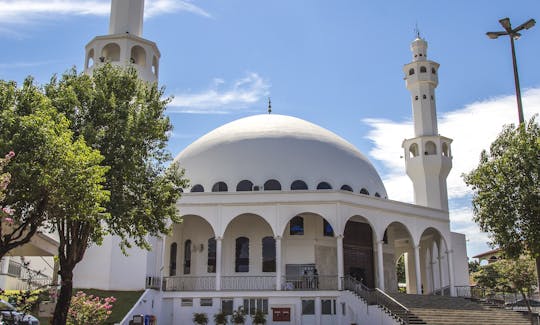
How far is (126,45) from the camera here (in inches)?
1300

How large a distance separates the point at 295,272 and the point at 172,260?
24.0ft

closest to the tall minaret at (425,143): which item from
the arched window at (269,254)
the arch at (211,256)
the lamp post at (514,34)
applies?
the arched window at (269,254)

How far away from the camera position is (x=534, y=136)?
1828 centimetres

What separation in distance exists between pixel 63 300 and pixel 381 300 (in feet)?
49.2

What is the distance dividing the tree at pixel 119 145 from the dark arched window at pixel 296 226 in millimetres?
13387

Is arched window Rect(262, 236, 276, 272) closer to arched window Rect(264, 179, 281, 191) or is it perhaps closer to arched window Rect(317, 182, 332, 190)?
arched window Rect(264, 179, 281, 191)

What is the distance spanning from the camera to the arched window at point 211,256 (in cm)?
3250

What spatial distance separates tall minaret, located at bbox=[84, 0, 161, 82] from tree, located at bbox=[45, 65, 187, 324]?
46.2 ft

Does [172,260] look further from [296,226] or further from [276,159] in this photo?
[276,159]

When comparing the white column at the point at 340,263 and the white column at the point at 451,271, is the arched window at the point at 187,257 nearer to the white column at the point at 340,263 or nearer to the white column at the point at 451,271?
the white column at the point at 340,263

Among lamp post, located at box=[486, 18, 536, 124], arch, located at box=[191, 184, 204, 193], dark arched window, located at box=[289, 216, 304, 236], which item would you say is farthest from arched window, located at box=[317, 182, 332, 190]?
lamp post, located at box=[486, 18, 536, 124]

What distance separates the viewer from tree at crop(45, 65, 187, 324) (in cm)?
1728

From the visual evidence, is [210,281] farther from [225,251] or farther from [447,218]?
[447,218]

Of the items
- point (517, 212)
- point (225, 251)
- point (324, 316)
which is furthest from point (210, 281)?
point (517, 212)
